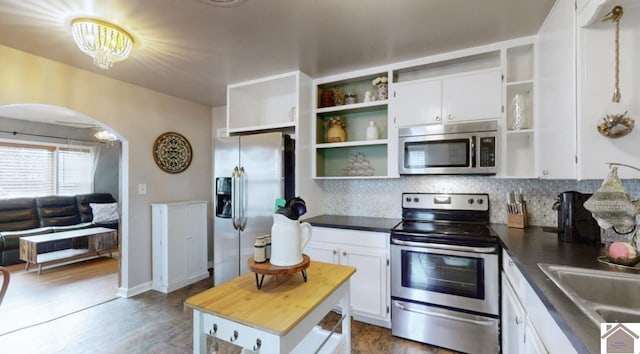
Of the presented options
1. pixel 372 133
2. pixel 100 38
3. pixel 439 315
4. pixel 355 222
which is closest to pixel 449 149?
pixel 372 133

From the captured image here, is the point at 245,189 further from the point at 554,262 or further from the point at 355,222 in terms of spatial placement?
A: the point at 554,262

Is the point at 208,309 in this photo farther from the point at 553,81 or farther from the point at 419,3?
the point at 553,81

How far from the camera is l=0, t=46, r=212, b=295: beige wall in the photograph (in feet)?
7.76

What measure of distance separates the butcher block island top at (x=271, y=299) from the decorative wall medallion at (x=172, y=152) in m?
2.67

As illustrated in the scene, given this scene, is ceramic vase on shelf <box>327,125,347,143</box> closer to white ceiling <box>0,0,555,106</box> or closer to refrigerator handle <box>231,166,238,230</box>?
white ceiling <box>0,0,555,106</box>

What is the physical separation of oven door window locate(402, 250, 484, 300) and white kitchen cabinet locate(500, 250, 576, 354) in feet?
0.56

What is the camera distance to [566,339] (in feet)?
2.78

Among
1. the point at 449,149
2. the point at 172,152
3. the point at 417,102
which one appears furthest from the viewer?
the point at 172,152

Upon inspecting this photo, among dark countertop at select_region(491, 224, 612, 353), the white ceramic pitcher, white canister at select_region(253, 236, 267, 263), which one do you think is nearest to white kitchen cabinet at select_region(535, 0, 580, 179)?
dark countertop at select_region(491, 224, 612, 353)

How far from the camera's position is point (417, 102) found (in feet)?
8.02

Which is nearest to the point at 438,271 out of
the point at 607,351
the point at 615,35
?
the point at 607,351

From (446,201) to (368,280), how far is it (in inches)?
39.7

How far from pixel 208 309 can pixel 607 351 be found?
122 centimetres

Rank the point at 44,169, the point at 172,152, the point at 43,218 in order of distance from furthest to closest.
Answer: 1. the point at 44,169
2. the point at 43,218
3. the point at 172,152
